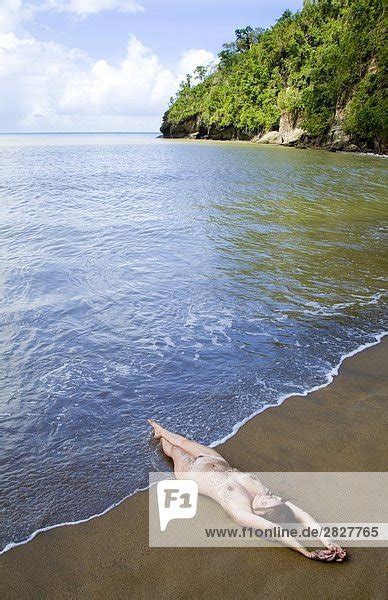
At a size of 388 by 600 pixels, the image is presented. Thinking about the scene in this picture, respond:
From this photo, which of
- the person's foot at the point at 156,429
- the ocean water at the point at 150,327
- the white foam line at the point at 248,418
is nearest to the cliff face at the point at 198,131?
the ocean water at the point at 150,327

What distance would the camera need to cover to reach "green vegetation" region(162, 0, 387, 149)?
155 feet

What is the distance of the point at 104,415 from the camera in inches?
214

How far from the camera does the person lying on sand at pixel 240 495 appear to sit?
3500mm

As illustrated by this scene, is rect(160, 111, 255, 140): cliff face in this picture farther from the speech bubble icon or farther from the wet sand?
the wet sand

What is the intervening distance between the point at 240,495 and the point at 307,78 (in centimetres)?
A: 6554

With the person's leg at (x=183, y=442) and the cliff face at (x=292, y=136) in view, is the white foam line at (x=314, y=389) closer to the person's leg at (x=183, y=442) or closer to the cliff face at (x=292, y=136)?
the person's leg at (x=183, y=442)

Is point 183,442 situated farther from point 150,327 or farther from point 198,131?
point 198,131

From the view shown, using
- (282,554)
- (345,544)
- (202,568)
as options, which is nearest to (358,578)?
(345,544)

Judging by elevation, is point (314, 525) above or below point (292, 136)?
below

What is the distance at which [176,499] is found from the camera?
4156 millimetres

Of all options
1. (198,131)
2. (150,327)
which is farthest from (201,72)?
(150,327)

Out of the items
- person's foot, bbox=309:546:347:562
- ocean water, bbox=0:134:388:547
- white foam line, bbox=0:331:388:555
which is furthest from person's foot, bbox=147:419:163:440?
person's foot, bbox=309:546:347:562

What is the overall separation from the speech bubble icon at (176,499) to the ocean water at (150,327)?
0.28 metres

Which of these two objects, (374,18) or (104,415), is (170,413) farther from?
(374,18)
